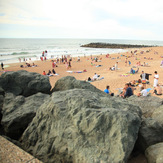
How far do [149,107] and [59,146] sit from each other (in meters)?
3.78

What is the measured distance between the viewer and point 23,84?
6.55 meters

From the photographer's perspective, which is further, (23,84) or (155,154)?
(23,84)

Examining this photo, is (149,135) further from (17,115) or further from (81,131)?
(17,115)

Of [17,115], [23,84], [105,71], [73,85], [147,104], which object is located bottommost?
[105,71]

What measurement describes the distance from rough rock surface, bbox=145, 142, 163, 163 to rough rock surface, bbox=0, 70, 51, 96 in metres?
4.65

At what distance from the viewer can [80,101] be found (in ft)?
10.6

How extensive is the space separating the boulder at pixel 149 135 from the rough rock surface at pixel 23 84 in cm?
434

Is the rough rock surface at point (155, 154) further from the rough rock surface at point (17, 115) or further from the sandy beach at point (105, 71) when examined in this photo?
the sandy beach at point (105, 71)

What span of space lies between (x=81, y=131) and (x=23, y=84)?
14.8 ft

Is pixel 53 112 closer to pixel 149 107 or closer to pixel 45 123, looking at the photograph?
pixel 45 123

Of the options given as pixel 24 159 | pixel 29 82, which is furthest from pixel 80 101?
pixel 29 82

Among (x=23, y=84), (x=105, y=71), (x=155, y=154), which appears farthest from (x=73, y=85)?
(x=105, y=71)

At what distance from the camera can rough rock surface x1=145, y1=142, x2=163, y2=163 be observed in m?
2.76

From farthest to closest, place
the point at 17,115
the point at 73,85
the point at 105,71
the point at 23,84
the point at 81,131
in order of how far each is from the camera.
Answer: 1. the point at 105,71
2. the point at 23,84
3. the point at 73,85
4. the point at 17,115
5. the point at 81,131
